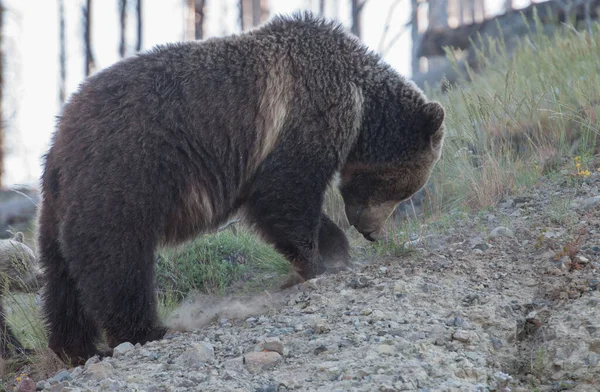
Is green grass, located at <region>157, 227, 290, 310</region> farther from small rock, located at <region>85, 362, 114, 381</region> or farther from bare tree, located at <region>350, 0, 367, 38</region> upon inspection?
bare tree, located at <region>350, 0, 367, 38</region>

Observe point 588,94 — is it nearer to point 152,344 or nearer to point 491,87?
point 491,87

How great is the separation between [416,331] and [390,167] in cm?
190

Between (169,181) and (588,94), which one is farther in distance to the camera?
(588,94)

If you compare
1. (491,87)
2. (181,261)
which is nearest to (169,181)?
(181,261)

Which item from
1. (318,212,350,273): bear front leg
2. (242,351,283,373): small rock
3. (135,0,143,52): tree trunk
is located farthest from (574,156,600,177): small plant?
(135,0,143,52): tree trunk

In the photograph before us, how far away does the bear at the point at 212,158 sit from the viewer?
4445 millimetres

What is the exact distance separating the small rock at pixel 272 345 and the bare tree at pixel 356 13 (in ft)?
46.9

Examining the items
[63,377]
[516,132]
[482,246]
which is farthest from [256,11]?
[63,377]

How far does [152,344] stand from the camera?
4305 mm

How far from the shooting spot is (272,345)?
388 centimetres

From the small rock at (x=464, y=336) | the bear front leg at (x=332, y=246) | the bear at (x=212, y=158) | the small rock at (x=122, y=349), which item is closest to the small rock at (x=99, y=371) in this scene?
the small rock at (x=122, y=349)

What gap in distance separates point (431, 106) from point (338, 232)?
1.07 m

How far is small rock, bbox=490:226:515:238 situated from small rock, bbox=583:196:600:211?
0.57 m

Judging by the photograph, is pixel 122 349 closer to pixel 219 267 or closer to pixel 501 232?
pixel 219 267
